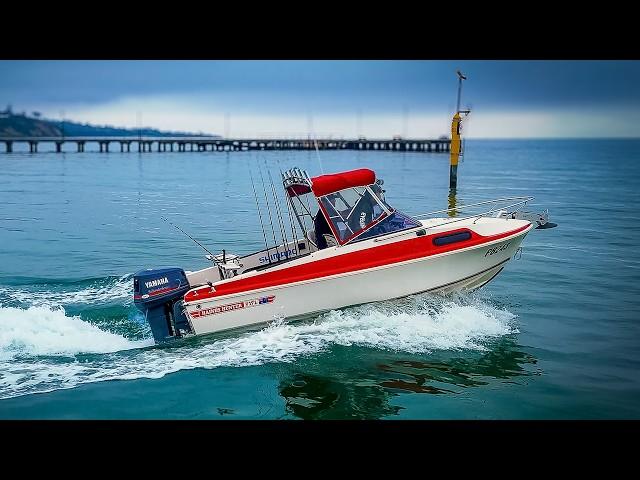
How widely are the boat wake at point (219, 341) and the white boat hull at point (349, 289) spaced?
17 cm

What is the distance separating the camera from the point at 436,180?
125 ft

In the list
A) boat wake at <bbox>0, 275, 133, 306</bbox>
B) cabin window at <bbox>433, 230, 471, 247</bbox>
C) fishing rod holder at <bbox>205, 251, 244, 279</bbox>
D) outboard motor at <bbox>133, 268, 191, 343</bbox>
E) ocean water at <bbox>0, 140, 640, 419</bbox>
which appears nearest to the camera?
ocean water at <bbox>0, 140, 640, 419</bbox>

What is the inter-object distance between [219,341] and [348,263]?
2.14 metres

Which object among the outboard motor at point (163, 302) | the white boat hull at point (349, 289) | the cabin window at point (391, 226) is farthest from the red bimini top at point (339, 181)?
the outboard motor at point (163, 302)

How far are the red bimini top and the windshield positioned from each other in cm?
7

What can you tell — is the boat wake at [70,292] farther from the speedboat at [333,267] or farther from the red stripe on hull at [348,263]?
the red stripe on hull at [348,263]

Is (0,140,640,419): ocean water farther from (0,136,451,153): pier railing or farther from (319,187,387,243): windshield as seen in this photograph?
(0,136,451,153): pier railing

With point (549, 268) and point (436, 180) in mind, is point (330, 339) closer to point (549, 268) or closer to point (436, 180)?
point (549, 268)

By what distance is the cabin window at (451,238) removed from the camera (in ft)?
30.9

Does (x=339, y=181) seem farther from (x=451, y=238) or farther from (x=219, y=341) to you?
(x=219, y=341)

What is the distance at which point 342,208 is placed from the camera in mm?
9703

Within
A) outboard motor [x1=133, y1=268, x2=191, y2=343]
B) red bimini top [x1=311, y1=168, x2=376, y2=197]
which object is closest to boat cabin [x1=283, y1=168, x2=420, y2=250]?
red bimini top [x1=311, y1=168, x2=376, y2=197]

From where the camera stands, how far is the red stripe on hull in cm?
902
